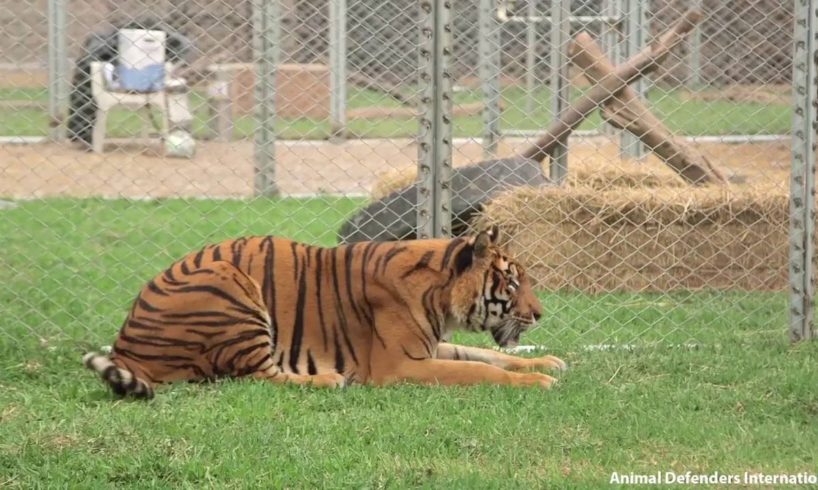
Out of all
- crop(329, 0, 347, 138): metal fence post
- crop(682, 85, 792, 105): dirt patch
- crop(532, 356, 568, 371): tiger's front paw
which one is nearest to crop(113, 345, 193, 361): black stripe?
crop(532, 356, 568, 371): tiger's front paw

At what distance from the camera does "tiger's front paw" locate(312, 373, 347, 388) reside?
516 centimetres

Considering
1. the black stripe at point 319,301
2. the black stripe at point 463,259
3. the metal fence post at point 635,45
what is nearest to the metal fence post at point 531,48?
the metal fence post at point 635,45

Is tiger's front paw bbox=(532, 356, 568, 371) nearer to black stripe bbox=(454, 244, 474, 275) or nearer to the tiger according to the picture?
the tiger

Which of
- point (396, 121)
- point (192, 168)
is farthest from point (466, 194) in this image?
point (396, 121)

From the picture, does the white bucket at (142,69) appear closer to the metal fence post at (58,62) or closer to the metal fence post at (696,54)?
the metal fence post at (58,62)

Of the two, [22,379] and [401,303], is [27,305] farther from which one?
[401,303]

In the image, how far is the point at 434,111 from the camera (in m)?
5.86

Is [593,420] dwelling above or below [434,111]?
below

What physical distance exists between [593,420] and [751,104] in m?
8.93

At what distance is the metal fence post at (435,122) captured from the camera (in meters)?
5.79

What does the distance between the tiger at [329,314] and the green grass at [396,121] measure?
3804 millimetres

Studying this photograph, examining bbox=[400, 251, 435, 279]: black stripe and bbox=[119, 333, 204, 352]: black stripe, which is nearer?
bbox=[119, 333, 204, 352]: black stripe

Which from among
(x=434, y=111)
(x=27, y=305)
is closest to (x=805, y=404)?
(x=434, y=111)

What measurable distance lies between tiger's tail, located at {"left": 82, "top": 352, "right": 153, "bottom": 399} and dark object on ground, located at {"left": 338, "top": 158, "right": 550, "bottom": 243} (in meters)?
2.64
